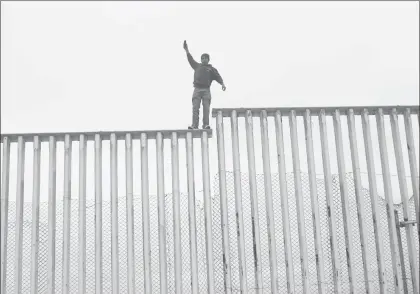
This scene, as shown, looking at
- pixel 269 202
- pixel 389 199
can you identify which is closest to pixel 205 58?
pixel 269 202

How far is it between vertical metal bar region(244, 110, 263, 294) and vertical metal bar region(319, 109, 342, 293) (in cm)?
131

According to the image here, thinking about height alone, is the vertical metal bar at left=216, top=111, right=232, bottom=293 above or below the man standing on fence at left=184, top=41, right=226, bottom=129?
below

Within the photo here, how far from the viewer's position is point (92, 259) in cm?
1077

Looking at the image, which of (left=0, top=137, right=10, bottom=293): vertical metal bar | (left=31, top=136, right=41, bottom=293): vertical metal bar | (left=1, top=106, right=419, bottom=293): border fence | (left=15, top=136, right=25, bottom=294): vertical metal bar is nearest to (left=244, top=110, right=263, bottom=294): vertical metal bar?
(left=1, top=106, right=419, bottom=293): border fence

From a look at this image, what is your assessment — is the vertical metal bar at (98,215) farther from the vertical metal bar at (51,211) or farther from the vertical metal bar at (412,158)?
the vertical metal bar at (412,158)

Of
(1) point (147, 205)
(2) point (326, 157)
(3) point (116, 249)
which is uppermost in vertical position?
(2) point (326, 157)

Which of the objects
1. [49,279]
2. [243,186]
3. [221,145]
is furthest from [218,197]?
[49,279]

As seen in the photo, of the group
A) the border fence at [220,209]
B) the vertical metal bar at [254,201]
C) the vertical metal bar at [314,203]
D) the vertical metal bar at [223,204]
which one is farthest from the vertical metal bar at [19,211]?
the vertical metal bar at [314,203]

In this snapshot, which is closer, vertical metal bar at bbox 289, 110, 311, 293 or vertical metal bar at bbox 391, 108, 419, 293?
vertical metal bar at bbox 289, 110, 311, 293

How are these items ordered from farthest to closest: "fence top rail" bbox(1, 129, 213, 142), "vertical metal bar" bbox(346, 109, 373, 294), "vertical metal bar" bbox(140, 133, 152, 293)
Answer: "fence top rail" bbox(1, 129, 213, 142) < "vertical metal bar" bbox(346, 109, 373, 294) < "vertical metal bar" bbox(140, 133, 152, 293)

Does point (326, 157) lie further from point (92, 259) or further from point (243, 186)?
point (92, 259)

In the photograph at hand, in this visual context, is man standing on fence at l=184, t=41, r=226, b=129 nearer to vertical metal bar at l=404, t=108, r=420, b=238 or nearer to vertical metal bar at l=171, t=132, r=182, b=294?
vertical metal bar at l=171, t=132, r=182, b=294

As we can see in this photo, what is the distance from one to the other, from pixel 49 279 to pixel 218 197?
11.4ft

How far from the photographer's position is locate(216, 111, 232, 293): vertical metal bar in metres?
9.20
